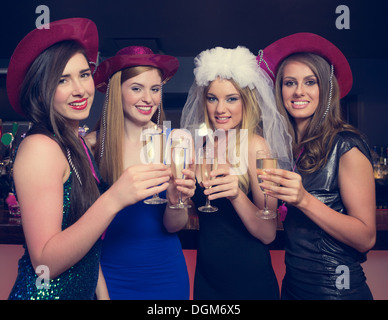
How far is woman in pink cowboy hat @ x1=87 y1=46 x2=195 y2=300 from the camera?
1.54 metres

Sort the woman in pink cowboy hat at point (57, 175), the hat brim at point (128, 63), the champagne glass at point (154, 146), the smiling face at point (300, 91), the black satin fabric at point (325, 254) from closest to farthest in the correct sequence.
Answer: the woman in pink cowboy hat at point (57, 175) → the champagne glass at point (154, 146) → the black satin fabric at point (325, 254) → the smiling face at point (300, 91) → the hat brim at point (128, 63)

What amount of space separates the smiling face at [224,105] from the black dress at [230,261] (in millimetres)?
423

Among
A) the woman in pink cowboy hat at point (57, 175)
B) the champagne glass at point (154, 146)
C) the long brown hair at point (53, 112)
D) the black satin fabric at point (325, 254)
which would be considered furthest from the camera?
the black satin fabric at point (325, 254)

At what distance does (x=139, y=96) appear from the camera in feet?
5.32

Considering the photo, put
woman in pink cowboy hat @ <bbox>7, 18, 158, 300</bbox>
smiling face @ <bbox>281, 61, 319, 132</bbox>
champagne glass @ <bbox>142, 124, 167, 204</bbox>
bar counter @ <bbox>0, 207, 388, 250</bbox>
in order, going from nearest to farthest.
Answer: woman in pink cowboy hat @ <bbox>7, 18, 158, 300</bbox>
champagne glass @ <bbox>142, 124, 167, 204</bbox>
smiling face @ <bbox>281, 61, 319, 132</bbox>
bar counter @ <bbox>0, 207, 388, 250</bbox>

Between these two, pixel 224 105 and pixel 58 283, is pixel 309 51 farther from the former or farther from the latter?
pixel 58 283

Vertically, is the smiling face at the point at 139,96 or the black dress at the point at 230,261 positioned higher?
the smiling face at the point at 139,96

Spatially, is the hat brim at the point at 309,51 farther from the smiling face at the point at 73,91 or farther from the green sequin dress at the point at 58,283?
the green sequin dress at the point at 58,283

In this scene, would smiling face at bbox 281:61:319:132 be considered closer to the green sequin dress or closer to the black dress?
the black dress

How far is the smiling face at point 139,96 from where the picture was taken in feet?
5.31

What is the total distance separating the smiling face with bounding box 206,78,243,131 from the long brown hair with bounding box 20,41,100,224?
0.77 metres

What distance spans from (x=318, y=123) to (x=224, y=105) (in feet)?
1.57

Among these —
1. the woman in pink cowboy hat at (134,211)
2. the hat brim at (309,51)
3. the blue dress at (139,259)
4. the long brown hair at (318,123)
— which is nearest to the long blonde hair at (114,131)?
the woman in pink cowboy hat at (134,211)

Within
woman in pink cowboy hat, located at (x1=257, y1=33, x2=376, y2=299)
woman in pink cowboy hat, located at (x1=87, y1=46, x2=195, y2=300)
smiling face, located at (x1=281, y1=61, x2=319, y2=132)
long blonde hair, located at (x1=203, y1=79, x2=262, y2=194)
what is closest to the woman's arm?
woman in pink cowboy hat, located at (x1=257, y1=33, x2=376, y2=299)
